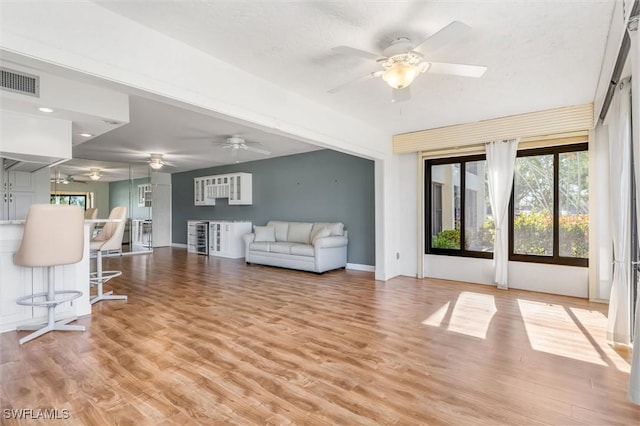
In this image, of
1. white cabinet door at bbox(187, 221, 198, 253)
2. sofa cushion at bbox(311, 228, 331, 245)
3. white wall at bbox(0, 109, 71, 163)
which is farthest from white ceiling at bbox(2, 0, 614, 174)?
white cabinet door at bbox(187, 221, 198, 253)

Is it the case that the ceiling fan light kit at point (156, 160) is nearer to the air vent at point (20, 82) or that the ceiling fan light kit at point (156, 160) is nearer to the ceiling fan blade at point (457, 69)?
the air vent at point (20, 82)

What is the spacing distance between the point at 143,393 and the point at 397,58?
3.00 meters

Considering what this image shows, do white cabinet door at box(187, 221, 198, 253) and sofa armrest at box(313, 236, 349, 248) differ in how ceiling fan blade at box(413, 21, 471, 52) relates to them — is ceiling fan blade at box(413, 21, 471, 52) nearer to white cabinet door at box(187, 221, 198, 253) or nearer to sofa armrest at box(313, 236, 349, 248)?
sofa armrest at box(313, 236, 349, 248)

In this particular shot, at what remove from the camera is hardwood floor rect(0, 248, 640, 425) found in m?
1.88

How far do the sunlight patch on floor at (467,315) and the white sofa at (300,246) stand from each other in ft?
7.99

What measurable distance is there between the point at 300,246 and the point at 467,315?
3.35 m

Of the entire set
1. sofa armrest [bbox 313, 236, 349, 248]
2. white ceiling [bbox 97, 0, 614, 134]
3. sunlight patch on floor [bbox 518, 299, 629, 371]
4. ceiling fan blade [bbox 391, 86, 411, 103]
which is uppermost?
white ceiling [bbox 97, 0, 614, 134]

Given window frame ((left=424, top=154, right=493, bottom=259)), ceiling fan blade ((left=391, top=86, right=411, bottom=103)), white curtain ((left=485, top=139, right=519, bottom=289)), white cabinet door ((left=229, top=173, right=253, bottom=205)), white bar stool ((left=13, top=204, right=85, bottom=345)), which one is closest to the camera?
ceiling fan blade ((left=391, top=86, right=411, bottom=103))

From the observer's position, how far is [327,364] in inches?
96.2

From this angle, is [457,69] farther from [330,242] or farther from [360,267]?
[360,267]

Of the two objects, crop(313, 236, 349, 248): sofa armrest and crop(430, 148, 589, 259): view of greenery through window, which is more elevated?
crop(430, 148, 589, 259): view of greenery through window

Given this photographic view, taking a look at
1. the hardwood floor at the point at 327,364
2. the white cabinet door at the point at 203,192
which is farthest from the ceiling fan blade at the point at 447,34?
the white cabinet door at the point at 203,192

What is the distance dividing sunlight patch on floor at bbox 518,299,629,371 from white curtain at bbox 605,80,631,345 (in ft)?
0.71

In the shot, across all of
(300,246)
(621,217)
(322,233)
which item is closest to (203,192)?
(300,246)
